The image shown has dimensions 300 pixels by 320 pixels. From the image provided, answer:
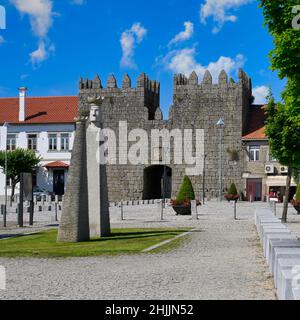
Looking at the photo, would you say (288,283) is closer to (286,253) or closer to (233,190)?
(286,253)

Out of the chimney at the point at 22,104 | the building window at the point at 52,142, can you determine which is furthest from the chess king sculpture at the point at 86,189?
the chimney at the point at 22,104

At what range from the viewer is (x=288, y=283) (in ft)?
24.4

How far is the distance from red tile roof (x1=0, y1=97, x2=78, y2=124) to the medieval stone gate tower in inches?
126

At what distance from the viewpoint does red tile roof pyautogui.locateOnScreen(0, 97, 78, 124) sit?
63.9 m

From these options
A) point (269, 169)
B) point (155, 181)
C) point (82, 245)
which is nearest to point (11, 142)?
point (155, 181)

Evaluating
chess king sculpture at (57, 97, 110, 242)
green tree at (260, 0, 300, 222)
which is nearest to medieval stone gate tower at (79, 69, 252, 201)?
green tree at (260, 0, 300, 222)

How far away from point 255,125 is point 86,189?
1683 inches

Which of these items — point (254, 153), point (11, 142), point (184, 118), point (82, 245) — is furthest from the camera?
point (11, 142)

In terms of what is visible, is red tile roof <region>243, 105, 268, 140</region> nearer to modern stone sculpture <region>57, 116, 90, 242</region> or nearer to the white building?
the white building

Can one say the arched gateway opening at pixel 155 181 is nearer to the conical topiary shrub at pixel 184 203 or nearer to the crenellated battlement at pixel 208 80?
the crenellated battlement at pixel 208 80

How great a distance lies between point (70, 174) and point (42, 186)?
4585cm
